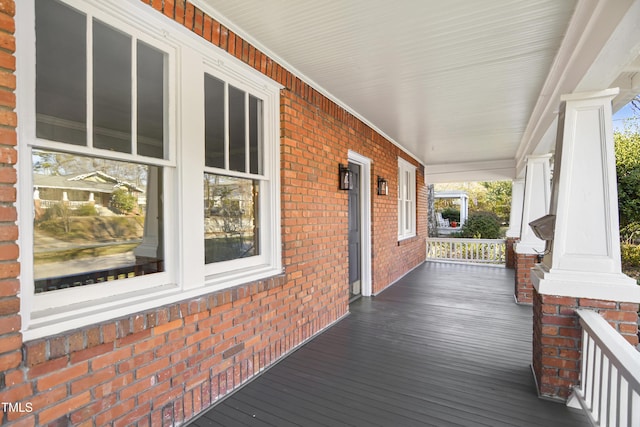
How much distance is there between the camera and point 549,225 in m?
2.46

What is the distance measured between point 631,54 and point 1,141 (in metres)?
3.26

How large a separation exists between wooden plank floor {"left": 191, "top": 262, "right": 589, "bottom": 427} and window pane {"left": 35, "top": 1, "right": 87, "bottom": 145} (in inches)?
80.4

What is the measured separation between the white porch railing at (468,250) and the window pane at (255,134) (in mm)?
7662

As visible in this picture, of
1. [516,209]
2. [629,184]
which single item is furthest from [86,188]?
[629,184]

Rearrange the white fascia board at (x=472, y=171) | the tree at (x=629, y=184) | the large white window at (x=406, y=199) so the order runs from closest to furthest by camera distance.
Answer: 1. the large white window at (x=406, y=199)
2. the tree at (x=629, y=184)
3. the white fascia board at (x=472, y=171)

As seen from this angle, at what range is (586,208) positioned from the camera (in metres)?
2.30

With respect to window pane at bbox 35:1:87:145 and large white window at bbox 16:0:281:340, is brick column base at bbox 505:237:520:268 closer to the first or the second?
large white window at bbox 16:0:281:340

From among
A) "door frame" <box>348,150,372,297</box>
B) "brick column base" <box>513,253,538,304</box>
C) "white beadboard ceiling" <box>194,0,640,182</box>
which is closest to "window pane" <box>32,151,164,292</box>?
"white beadboard ceiling" <box>194,0,640,182</box>

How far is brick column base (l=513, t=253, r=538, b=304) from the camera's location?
4.80 metres

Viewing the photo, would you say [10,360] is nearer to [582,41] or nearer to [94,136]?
[94,136]

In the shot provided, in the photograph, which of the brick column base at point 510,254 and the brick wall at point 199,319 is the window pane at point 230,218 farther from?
the brick column base at point 510,254

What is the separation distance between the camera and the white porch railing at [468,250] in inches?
353

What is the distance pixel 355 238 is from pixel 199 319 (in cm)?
330

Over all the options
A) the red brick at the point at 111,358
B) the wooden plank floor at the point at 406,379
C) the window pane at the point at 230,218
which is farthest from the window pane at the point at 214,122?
the wooden plank floor at the point at 406,379
